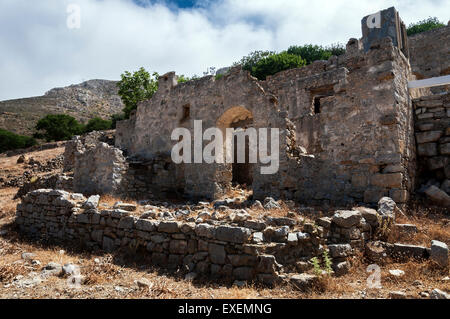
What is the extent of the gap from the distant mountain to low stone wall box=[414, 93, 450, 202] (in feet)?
159

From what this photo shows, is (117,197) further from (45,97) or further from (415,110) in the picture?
(45,97)

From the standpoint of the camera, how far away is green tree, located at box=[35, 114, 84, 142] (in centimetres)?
3803

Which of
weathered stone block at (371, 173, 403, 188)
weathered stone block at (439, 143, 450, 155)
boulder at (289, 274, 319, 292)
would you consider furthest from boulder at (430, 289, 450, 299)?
weathered stone block at (439, 143, 450, 155)

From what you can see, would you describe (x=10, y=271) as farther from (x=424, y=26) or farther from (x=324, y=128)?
(x=424, y=26)

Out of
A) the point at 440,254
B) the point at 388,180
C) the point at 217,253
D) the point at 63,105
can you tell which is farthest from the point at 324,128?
the point at 63,105

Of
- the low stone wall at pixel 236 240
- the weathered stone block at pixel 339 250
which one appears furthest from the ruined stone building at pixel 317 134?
the weathered stone block at pixel 339 250

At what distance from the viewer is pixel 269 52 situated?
37.5 meters

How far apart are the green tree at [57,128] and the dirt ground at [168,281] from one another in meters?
36.4

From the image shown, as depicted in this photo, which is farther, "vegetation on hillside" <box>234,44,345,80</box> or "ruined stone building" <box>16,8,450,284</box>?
"vegetation on hillside" <box>234,44,345,80</box>

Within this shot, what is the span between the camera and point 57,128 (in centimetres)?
3825

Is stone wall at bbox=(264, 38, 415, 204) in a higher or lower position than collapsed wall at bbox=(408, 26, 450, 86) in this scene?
lower

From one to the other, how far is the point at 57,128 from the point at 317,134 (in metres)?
37.1

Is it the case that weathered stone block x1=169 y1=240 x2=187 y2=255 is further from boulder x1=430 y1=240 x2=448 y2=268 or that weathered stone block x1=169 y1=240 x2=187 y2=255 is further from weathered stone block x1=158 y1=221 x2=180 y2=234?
boulder x1=430 y1=240 x2=448 y2=268

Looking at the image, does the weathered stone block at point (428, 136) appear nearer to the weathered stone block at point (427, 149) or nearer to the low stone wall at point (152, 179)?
the weathered stone block at point (427, 149)
